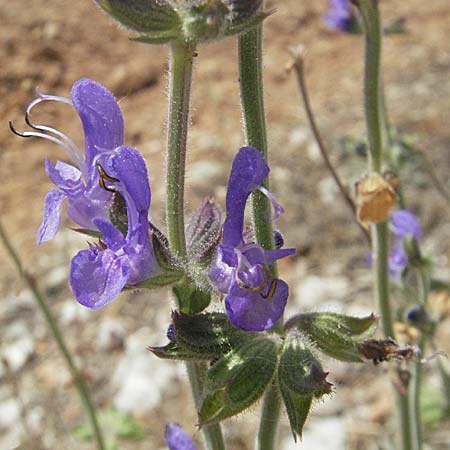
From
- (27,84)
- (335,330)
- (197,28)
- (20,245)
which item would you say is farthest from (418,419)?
(27,84)

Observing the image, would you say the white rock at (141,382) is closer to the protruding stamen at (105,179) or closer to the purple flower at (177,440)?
the purple flower at (177,440)

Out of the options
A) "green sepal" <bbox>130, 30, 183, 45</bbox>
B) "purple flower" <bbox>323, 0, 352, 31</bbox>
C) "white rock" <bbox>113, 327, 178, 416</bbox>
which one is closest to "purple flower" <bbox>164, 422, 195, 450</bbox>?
"green sepal" <bbox>130, 30, 183, 45</bbox>

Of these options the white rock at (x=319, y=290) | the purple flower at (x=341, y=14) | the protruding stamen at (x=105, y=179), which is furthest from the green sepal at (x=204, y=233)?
the white rock at (x=319, y=290)

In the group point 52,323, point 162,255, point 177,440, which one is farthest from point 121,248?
point 52,323

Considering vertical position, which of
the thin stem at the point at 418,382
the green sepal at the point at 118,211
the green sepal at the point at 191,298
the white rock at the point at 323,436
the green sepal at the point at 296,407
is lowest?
the white rock at the point at 323,436

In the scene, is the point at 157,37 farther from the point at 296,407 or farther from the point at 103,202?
the point at 296,407

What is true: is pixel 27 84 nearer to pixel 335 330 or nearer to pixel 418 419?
pixel 418 419

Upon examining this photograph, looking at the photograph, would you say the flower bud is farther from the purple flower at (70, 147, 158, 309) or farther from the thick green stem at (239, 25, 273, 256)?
the purple flower at (70, 147, 158, 309)
